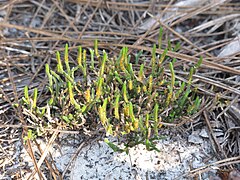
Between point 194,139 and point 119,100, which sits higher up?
point 119,100

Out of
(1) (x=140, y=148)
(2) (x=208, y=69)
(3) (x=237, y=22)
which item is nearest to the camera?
(1) (x=140, y=148)

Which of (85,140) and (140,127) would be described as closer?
(140,127)

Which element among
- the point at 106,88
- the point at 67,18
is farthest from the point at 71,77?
the point at 67,18

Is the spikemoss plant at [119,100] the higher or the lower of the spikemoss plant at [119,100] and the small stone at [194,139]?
the higher

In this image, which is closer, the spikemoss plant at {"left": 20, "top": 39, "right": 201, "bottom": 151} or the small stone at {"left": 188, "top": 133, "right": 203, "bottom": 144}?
the spikemoss plant at {"left": 20, "top": 39, "right": 201, "bottom": 151}

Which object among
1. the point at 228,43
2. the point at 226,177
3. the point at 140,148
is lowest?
the point at 226,177

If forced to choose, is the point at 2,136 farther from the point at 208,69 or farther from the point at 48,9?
the point at 208,69

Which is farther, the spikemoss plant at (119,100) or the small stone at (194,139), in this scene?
the small stone at (194,139)

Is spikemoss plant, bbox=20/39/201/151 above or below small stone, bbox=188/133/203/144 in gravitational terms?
above
